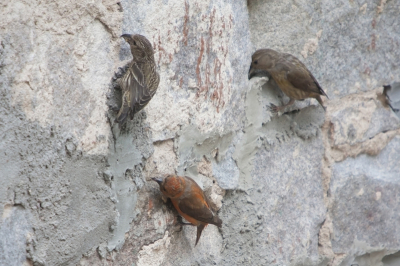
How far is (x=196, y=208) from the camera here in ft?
6.89

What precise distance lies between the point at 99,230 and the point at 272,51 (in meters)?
1.41

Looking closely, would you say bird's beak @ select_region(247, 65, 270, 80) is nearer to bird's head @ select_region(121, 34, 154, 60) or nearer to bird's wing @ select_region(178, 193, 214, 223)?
bird's wing @ select_region(178, 193, 214, 223)

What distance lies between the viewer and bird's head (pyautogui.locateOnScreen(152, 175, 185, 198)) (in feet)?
6.33

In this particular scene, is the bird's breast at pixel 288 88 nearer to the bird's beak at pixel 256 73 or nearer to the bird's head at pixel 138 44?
the bird's beak at pixel 256 73

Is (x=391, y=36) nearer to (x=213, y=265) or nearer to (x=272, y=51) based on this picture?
(x=272, y=51)

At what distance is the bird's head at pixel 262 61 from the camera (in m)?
2.55

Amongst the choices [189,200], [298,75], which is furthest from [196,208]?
[298,75]

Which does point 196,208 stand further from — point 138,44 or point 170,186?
point 138,44

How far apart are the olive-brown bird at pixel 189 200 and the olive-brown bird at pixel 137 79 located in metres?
0.36

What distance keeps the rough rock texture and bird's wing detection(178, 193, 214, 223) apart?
0.26 ft

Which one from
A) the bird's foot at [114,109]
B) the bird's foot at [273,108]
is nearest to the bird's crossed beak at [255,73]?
the bird's foot at [273,108]

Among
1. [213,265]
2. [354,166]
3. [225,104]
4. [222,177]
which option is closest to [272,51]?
[225,104]

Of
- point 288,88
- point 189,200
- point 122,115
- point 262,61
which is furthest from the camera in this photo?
point 288,88

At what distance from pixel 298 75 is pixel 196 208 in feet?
3.34
